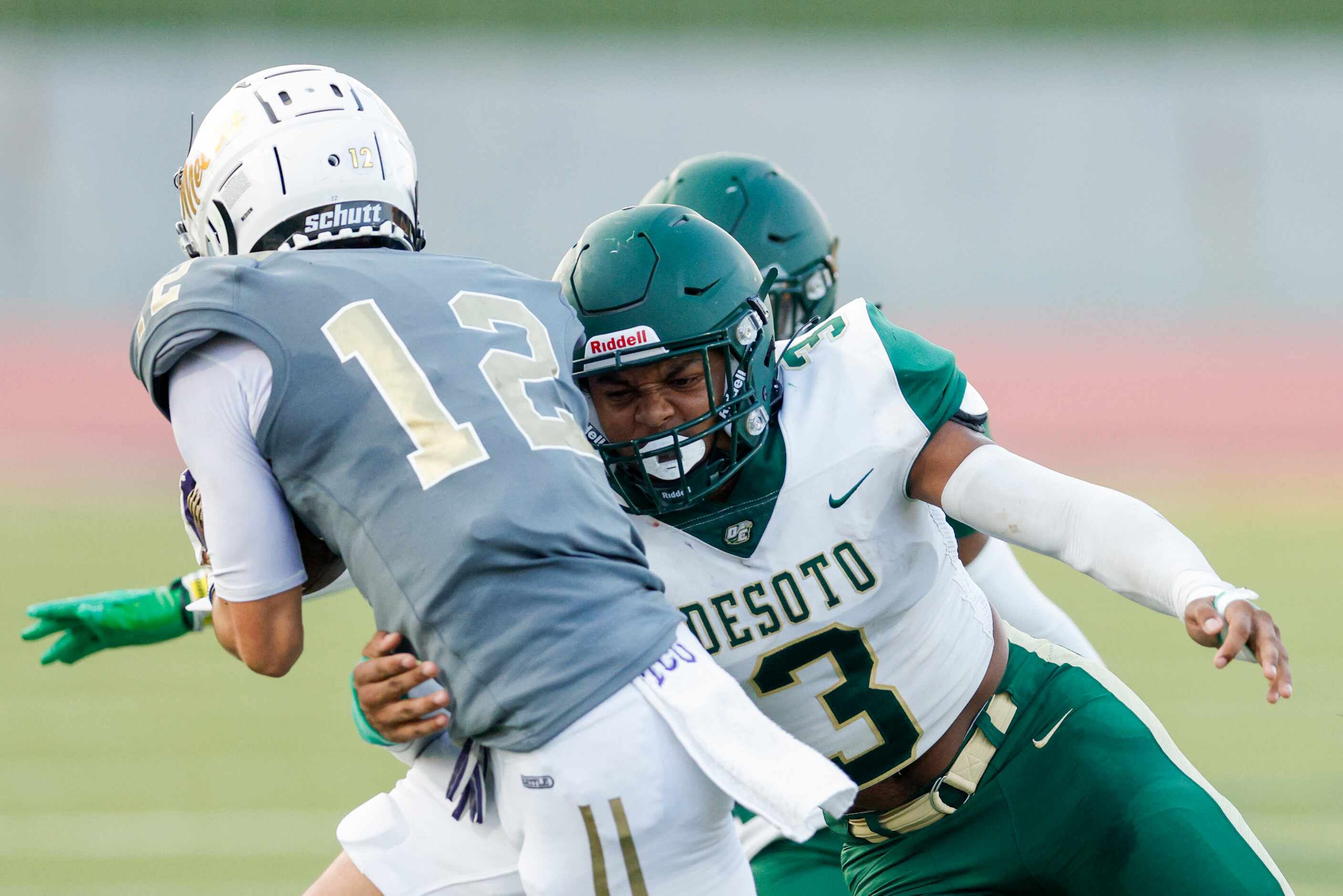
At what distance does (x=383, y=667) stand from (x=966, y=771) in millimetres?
1141

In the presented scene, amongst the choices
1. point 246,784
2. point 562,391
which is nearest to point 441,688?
point 562,391

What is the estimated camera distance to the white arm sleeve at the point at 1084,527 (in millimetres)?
2041

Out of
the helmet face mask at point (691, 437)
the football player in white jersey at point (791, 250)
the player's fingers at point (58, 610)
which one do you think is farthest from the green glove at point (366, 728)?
the football player in white jersey at point (791, 250)

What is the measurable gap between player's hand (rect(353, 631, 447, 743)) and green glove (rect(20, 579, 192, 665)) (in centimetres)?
93

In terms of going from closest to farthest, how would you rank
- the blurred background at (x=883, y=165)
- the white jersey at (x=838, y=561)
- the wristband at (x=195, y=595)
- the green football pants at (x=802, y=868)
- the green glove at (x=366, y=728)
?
the green glove at (x=366, y=728) → the white jersey at (x=838, y=561) → the wristband at (x=195, y=595) → the green football pants at (x=802, y=868) → the blurred background at (x=883, y=165)

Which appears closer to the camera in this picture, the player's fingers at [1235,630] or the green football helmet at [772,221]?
the player's fingers at [1235,630]

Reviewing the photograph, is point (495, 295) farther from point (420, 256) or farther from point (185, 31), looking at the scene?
point (185, 31)

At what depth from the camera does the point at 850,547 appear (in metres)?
2.42

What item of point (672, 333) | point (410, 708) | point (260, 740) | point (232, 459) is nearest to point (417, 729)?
point (410, 708)

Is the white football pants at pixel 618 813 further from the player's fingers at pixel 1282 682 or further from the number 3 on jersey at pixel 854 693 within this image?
the player's fingers at pixel 1282 682

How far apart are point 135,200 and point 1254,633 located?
53.8ft

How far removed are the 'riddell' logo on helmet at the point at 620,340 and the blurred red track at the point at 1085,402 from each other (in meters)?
8.17

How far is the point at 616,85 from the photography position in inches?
701

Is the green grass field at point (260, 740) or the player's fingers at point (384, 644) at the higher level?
the player's fingers at point (384, 644)
